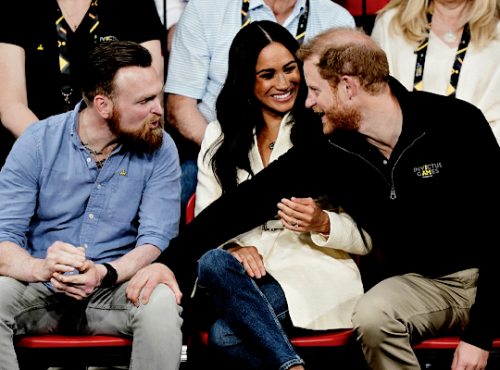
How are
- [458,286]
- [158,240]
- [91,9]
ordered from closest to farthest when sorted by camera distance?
[458,286], [158,240], [91,9]

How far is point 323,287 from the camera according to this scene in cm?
237

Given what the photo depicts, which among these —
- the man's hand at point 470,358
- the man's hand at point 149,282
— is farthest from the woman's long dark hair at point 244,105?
the man's hand at point 470,358

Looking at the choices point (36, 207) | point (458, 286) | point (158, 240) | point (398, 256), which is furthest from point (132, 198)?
point (458, 286)

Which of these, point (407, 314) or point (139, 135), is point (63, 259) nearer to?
point (139, 135)

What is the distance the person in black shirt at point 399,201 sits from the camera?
2.18m

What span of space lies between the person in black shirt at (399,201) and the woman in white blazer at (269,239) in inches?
4.6

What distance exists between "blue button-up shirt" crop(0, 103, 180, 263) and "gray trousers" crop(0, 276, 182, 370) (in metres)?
0.20

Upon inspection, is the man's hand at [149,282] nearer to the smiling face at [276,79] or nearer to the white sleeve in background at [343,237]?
the white sleeve in background at [343,237]

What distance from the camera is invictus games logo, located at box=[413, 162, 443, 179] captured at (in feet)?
7.56

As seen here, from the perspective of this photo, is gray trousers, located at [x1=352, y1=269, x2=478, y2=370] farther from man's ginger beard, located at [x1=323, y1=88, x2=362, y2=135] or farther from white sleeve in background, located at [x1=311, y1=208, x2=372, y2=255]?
man's ginger beard, located at [x1=323, y1=88, x2=362, y2=135]

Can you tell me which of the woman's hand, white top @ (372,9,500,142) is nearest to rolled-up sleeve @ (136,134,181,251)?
the woman's hand

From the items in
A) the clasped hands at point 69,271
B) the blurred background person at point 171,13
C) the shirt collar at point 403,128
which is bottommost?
the clasped hands at point 69,271

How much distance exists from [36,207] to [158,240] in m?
0.49

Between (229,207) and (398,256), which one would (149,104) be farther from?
(398,256)
